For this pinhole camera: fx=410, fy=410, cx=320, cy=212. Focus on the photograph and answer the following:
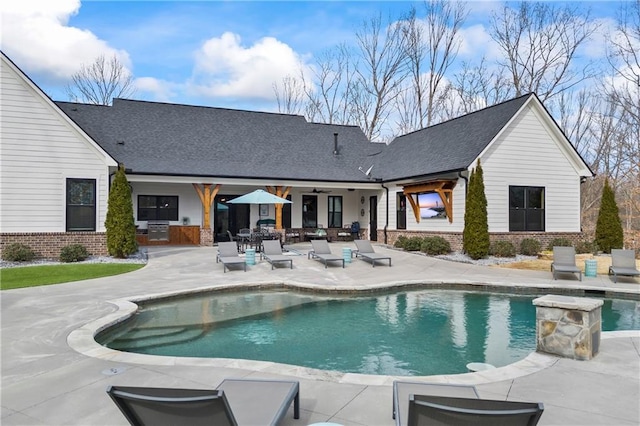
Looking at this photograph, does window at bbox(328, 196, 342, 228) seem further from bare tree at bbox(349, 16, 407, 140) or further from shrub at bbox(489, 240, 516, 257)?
bare tree at bbox(349, 16, 407, 140)

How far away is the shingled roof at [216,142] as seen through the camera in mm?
19500

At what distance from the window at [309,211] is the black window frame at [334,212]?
0.84 m

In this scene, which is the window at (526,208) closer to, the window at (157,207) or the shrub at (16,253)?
the window at (157,207)

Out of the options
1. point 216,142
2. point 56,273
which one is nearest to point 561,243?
point 216,142

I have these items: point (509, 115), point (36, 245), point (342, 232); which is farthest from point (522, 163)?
point (36, 245)

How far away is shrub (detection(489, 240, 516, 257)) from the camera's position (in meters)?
15.7

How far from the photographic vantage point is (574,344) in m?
5.25

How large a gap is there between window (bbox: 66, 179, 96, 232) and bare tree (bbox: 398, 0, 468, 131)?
2710 centimetres

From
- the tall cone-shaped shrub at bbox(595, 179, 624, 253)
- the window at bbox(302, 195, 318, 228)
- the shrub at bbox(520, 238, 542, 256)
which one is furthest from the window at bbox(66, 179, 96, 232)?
the tall cone-shaped shrub at bbox(595, 179, 624, 253)

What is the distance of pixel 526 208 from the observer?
1736 centimetres

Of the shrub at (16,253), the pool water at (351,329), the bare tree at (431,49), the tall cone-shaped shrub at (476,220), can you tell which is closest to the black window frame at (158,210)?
the shrub at (16,253)

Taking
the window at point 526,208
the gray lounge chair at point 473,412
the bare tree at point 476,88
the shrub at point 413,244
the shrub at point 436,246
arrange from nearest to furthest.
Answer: the gray lounge chair at point 473,412, the shrub at point 436,246, the window at point 526,208, the shrub at point 413,244, the bare tree at point 476,88

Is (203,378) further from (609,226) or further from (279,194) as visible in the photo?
(609,226)

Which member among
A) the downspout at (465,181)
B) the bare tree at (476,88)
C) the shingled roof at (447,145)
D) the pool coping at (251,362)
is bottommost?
the pool coping at (251,362)
